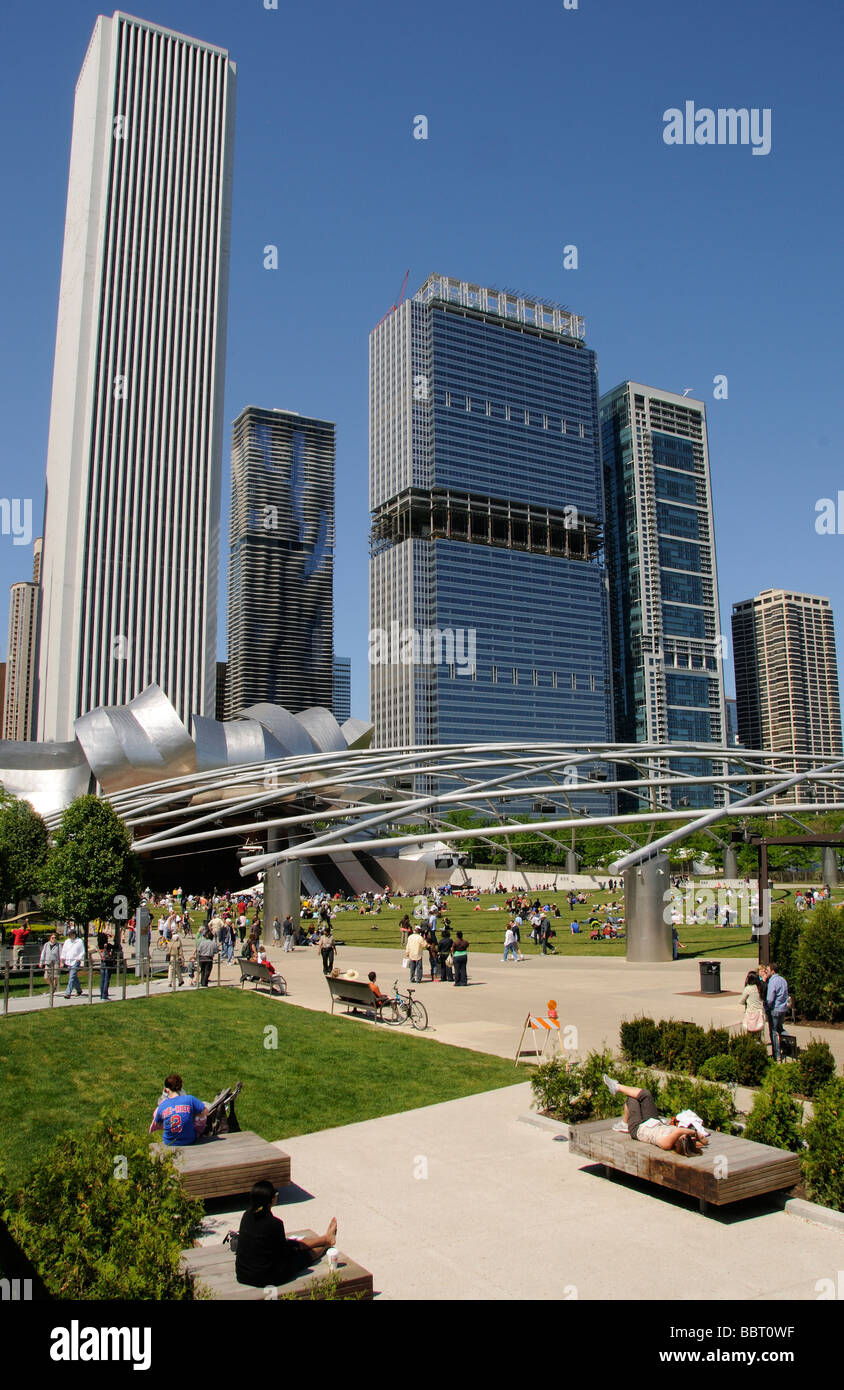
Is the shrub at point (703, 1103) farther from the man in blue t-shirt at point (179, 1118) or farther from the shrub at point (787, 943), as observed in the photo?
the shrub at point (787, 943)

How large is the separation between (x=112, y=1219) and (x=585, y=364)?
185931 millimetres

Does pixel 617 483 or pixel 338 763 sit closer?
pixel 338 763

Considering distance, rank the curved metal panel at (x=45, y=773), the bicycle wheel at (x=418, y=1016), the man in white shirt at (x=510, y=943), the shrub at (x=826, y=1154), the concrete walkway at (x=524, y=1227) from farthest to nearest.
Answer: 1. the curved metal panel at (x=45, y=773)
2. the man in white shirt at (x=510, y=943)
3. the bicycle wheel at (x=418, y=1016)
4. the shrub at (x=826, y=1154)
5. the concrete walkway at (x=524, y=1227)

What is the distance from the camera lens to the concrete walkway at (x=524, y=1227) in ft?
18.7

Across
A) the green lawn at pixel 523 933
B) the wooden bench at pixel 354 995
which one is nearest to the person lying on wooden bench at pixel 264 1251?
the wooden bench at pixel 354 995

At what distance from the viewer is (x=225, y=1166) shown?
6879 millimetres

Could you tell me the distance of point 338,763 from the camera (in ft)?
98.5

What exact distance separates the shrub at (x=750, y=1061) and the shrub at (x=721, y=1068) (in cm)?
12

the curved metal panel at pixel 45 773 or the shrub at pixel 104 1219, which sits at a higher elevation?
the curved metal panel at pixel 45 773

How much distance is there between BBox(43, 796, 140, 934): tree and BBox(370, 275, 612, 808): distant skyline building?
413 feet

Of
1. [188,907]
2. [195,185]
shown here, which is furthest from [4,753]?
[195,185]

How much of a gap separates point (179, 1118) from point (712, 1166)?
3861mm
